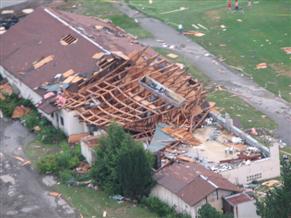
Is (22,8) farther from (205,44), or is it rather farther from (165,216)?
(165,216)

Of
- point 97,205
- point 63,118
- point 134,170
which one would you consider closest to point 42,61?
point 63,118

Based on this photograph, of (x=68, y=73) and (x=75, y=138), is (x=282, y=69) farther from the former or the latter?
(x=75, y=138)

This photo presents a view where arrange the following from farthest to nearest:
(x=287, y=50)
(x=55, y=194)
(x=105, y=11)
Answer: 1. (x=105, y=11)
2. (x=287, y=50)
3. (x=55, y=194)

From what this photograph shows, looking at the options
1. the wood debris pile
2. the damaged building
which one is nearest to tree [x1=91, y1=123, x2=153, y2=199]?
the damaged building

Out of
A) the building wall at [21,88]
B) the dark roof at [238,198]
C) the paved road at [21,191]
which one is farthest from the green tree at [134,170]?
the building wall at [21,88]

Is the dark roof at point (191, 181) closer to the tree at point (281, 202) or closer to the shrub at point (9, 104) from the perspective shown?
the tree at point (281, 202)

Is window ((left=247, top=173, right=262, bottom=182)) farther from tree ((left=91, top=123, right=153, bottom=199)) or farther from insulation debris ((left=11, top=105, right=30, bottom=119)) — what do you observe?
insulation debris ((left=11, top=105, right=30, bottom=119))
